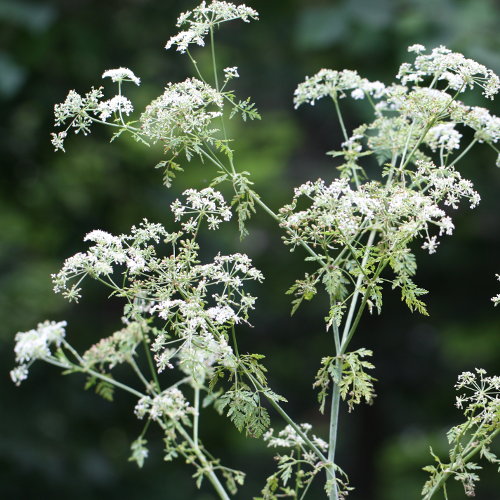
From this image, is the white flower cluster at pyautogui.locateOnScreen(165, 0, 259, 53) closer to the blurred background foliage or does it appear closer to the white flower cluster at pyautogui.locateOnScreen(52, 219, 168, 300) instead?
the white flower cluster at pyautogui.locateOnScreen(52, 219, 168, 300)

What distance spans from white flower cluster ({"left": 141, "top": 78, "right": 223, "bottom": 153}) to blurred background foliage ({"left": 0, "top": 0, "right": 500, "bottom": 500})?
3999mm

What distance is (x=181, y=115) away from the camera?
2369 millimetres

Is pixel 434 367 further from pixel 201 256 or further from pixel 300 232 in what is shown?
pixel 300 232

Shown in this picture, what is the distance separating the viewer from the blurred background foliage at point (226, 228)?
7.36 metres

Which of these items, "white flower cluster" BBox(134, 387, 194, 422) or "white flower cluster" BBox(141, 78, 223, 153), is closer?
"white flower cluster" BBox(134, 387, 194, 422)

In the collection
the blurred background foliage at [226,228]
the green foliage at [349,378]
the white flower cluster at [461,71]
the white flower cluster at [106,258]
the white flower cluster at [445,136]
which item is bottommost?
the green foliage at [349,378]

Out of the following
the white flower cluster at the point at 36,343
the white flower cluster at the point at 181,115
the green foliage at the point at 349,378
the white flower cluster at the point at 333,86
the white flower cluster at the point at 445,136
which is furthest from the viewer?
the white flower cluster at the point at 333,86

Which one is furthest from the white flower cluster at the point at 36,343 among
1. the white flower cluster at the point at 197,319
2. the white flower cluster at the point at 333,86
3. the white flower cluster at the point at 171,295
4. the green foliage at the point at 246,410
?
the white flower cluster at the point at 333,86

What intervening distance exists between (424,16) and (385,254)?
511cm

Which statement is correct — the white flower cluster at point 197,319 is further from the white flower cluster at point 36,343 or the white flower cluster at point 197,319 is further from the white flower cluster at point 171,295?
the white flower cluster at point 36,343

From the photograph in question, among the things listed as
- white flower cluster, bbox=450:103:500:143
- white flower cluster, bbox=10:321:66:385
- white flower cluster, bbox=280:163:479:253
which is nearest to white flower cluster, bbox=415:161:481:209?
white flower cluster, bbox=280:163:479:253

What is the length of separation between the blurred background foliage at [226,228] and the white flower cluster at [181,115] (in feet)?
13.1

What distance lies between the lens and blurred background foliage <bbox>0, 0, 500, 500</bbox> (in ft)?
24.1

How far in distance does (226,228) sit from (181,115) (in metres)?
Result: 6.24
